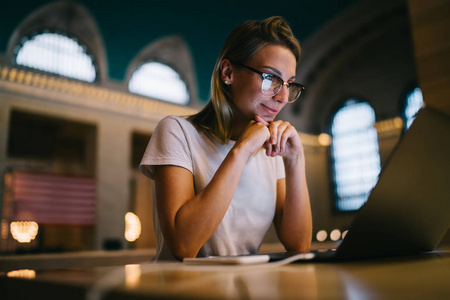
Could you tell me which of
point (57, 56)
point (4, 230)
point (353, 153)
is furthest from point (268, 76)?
point (353, 153)

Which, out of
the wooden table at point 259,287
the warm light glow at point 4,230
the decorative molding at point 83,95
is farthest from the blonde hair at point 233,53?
the warm light glow at point 4,230

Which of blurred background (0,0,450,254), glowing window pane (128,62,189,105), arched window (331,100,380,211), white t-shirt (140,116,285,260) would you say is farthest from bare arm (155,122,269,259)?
arched window (331,100,380,211)

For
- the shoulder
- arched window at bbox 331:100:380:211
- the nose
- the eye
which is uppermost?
arched window at bbox 331:100:380:211

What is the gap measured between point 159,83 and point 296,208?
8166 mm

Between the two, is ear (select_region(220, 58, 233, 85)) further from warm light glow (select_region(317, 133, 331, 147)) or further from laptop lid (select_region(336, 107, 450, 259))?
warm light glow (select_region(317, 133, 331, 147))

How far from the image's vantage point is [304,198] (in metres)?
1.31

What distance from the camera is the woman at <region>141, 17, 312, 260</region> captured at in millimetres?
1147

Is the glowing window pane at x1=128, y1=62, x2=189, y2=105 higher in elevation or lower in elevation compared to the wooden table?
higher

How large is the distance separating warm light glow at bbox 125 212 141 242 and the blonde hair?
8997 millimetres

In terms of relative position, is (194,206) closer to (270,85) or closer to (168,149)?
(168,149)

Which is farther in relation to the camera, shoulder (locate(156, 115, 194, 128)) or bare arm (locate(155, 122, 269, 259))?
shoulder (locate(156, 115, 194, 128))

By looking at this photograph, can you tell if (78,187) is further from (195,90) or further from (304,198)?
(304,198)

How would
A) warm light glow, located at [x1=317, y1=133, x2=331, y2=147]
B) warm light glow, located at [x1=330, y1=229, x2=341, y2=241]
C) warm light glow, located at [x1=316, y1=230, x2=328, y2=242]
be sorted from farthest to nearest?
1. warm light glow, located at [x1=317, y1=133, x2=331, y2=147]
2. warm light glow, located at [x1=316, y1=230, x2=328, y2=242]
3. warm light glow, located at [x1=330, y1=229, x2=341, y2=241]

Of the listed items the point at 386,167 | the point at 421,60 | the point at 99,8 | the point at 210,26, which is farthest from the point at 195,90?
the point at 386,167
